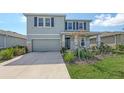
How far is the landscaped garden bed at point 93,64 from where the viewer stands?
10716 millimetres

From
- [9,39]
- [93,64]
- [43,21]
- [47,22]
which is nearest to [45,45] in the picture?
[47,22]

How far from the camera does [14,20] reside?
2844 centimetres

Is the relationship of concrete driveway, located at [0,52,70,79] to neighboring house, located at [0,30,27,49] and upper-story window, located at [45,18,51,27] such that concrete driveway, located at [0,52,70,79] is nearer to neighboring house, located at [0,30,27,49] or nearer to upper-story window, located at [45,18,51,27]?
neighboring house, located at [0,30,27,49]

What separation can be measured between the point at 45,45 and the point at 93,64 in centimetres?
1491

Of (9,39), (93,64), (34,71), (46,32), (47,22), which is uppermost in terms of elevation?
(47,22)

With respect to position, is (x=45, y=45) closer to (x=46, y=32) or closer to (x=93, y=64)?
(x=46, y=32)

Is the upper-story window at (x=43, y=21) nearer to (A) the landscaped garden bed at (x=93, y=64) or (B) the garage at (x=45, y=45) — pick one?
(B) the garage at (x=45, y=45)

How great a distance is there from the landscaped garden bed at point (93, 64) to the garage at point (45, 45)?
7.59 m

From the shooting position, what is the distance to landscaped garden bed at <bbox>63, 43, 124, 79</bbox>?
422 inches

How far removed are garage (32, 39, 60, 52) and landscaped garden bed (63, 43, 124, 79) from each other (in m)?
7.59

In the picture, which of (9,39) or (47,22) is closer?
(47,22)

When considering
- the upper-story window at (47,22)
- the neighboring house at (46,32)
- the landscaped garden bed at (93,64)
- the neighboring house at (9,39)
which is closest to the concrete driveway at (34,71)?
the landscaped garden bed at (93,64)

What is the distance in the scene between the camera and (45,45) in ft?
95.0
